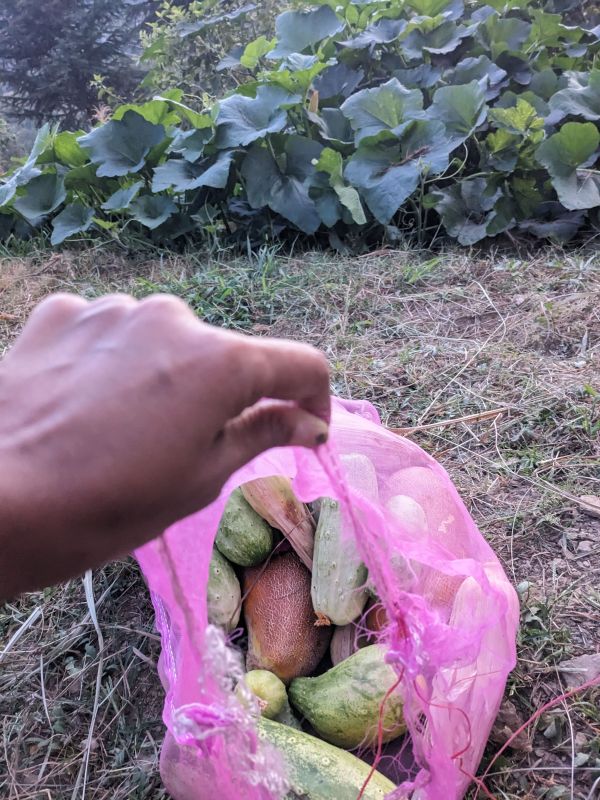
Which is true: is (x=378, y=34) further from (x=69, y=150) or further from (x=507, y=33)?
(x=69, y=150)

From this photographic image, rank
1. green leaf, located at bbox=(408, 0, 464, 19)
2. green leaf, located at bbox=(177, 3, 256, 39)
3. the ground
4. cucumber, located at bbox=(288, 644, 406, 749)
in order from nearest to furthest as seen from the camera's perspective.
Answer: cucumber, located at bbox=(288, 644, 406, 749), the ground, green leaf, located at bbox=(408, 0, 464, 19), green leaf, located at bbox=(177, 3, 256, 39)

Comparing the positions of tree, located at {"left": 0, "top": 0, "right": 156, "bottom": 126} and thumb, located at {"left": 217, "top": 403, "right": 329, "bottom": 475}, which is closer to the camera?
thumb, located at {"left": 217, "top": 403, "right": 329, "bottom": 475}

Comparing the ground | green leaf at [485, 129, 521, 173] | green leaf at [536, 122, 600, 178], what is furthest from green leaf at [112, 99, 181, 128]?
green leaf at [536, 122, 600, 178]

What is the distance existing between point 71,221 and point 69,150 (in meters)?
0.38

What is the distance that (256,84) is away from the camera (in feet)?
11.5

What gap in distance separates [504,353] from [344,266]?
1013 mm

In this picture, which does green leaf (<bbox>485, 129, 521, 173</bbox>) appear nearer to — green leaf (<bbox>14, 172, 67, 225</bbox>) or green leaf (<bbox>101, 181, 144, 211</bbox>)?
green leaf (<bbox>101, 181, 144, 211</bbox>)

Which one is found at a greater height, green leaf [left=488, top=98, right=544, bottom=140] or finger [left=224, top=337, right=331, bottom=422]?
finger [left=224, top=337, right=331, bottom=422]

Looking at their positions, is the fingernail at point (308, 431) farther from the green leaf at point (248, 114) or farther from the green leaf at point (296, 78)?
the green leaf at point (296, 78)

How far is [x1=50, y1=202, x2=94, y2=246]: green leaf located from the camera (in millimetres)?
3582

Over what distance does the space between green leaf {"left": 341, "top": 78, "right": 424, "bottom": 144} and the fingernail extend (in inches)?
117

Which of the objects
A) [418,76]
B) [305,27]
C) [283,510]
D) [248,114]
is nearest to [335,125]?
[248,114]

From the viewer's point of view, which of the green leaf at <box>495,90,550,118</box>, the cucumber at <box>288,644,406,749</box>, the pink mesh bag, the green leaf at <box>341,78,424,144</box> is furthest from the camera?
the green leaf at <box>495,90,550,118</box>

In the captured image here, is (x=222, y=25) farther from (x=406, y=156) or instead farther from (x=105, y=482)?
(x=105, y=482)
